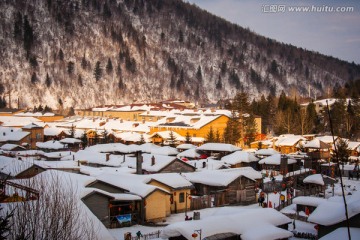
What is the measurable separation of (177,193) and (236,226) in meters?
10.1

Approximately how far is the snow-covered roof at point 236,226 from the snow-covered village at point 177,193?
0.04 meters

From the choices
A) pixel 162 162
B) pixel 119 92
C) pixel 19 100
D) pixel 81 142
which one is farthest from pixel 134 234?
pixel 119 92

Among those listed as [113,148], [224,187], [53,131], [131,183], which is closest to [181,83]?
[53,131]

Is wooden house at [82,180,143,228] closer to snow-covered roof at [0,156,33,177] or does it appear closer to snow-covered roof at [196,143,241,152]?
snow-covered roof at [0,156,33,177]

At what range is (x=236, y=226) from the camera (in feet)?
51.8

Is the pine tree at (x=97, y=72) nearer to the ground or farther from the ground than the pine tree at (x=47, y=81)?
farther from the ground

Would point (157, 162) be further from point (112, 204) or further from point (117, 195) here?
point (112, 204)

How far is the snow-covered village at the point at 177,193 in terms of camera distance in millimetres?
11344

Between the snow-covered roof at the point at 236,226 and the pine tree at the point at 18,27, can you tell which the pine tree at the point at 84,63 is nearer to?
the pine tree at the point at 18,27

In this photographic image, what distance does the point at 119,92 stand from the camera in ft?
515

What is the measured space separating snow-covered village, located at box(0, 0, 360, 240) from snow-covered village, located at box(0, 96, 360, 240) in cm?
8

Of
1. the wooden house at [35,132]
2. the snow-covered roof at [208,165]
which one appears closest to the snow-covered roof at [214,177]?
the snow-covered roof at [208,165]

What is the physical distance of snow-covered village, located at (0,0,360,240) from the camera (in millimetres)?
15320

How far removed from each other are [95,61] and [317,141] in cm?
13246
